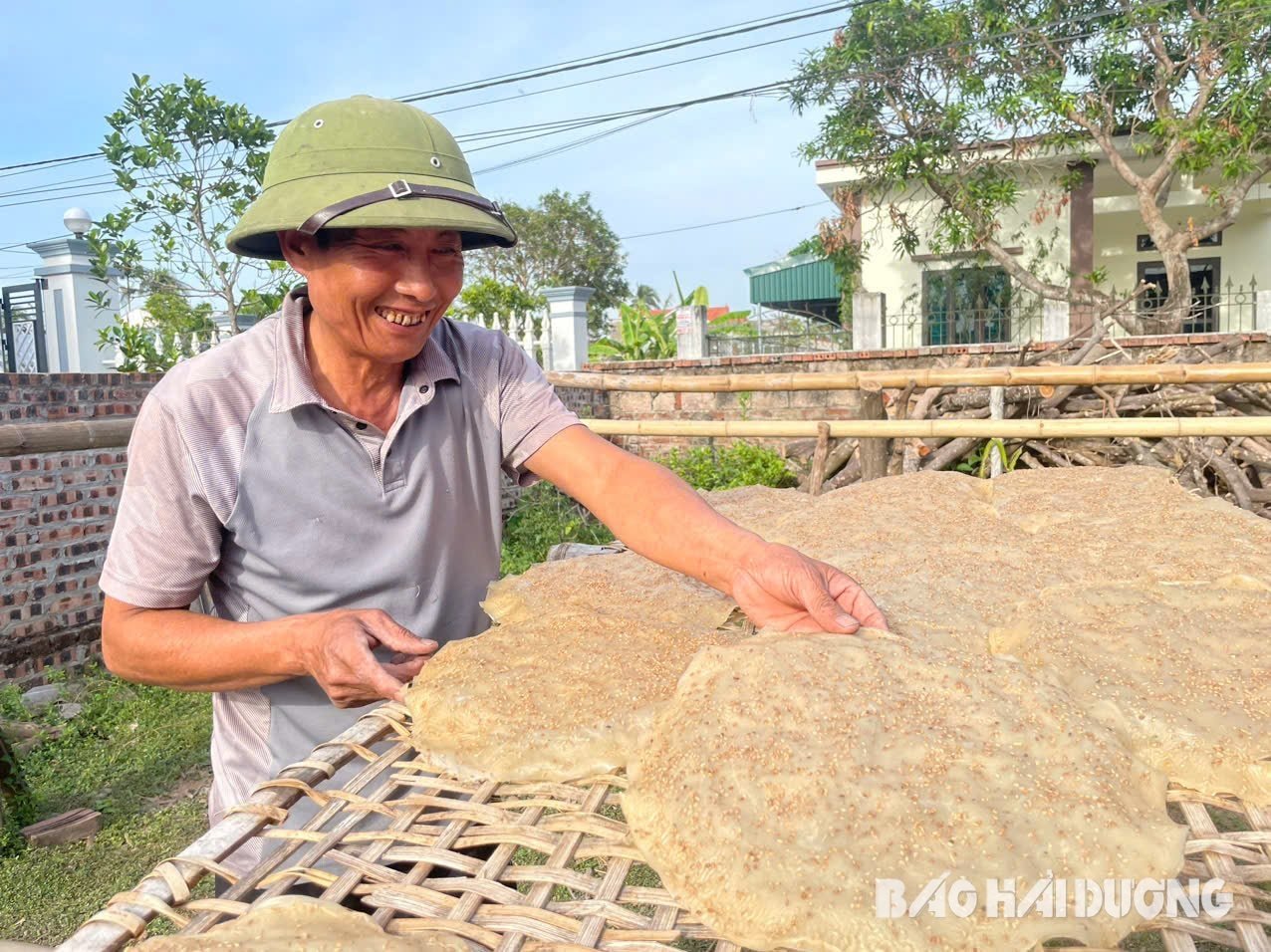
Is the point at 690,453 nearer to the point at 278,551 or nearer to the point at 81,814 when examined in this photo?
the point at 81,814

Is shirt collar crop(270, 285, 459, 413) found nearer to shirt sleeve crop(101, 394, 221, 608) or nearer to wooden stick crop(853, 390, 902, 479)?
shirt sleeve crop(101, 394, 221, 608)

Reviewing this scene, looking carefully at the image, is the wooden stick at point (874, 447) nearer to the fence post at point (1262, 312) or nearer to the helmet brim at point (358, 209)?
the helmet brim at point (358, 209)

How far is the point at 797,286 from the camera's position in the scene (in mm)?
18641

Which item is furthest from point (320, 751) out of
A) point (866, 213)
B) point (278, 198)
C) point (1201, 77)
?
point (866, 213)

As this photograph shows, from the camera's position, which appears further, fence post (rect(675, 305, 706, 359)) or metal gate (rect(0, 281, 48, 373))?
fence post (rect(675, 305, 706, 359))

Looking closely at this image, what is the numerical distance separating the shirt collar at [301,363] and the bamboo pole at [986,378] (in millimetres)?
1779

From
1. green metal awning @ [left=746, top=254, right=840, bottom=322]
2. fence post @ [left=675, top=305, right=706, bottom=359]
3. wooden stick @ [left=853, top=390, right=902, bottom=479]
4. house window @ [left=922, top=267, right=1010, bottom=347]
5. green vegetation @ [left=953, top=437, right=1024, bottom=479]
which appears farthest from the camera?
green metal awning @ [left=746, top=254, right=840, bottom=322]

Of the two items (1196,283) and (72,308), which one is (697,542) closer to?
(72,308)

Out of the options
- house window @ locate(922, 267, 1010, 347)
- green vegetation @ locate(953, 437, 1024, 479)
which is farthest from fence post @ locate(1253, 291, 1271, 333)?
green vegetation @ locate(953, 437, 1024, 479)

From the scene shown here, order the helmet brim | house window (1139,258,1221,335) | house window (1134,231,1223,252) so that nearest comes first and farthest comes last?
the helmet brim < house window (1139,258,1221,335) < house window (1134,231,1223,252)

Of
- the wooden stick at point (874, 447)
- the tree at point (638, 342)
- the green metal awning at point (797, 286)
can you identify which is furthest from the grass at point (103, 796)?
the green metal awning at point (797, 286)

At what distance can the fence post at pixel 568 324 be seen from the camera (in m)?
9.27

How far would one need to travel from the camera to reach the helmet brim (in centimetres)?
125

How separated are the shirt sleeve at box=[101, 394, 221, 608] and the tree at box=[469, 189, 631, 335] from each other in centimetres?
2267
